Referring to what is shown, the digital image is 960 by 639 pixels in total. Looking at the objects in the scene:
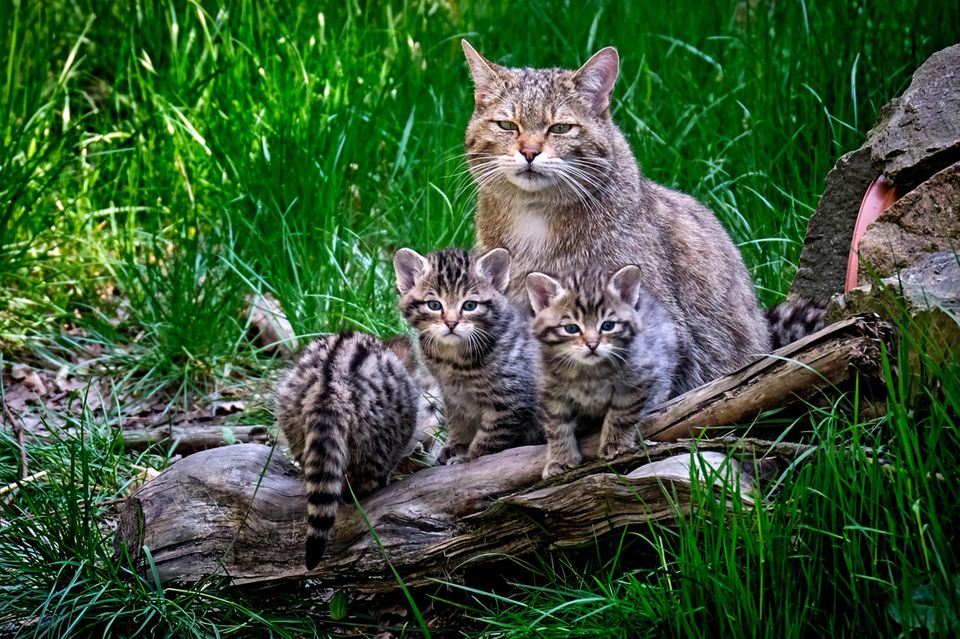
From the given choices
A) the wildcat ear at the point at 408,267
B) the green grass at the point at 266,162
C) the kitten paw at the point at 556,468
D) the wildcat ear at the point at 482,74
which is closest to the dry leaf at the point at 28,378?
the green grass at the point at 266,162

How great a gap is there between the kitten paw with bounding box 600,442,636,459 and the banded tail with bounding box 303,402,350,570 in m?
1.05

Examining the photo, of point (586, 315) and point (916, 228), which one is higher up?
point (916, 228)

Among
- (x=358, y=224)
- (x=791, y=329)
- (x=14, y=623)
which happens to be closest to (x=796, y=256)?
(x=791, y=329)

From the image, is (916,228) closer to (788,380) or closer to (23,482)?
(788,380)

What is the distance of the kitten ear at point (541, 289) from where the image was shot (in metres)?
4.77

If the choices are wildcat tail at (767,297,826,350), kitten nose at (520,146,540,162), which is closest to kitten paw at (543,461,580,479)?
wildcat tail at (767,297,826,350)

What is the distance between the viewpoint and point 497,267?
5262 millimetres

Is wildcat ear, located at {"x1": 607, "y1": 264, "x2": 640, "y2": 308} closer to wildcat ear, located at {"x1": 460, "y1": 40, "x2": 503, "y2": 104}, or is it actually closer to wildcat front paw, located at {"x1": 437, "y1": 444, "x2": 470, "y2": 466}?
wildcat front paw, located at {"x1": 437, "y1": 444, "x2": 470, "y2": 466}

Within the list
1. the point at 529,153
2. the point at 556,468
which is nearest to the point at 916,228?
the point at 556,468

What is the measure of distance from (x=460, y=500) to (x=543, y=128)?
198 centimetres

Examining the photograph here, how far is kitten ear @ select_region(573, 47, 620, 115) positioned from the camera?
5.87 meters

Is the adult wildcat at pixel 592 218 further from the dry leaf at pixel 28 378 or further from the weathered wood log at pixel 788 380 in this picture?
the dry leaf at pixel 28 378

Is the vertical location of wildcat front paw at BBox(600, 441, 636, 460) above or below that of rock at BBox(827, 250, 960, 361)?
below

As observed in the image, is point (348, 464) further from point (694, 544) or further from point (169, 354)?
point (169, 354)
